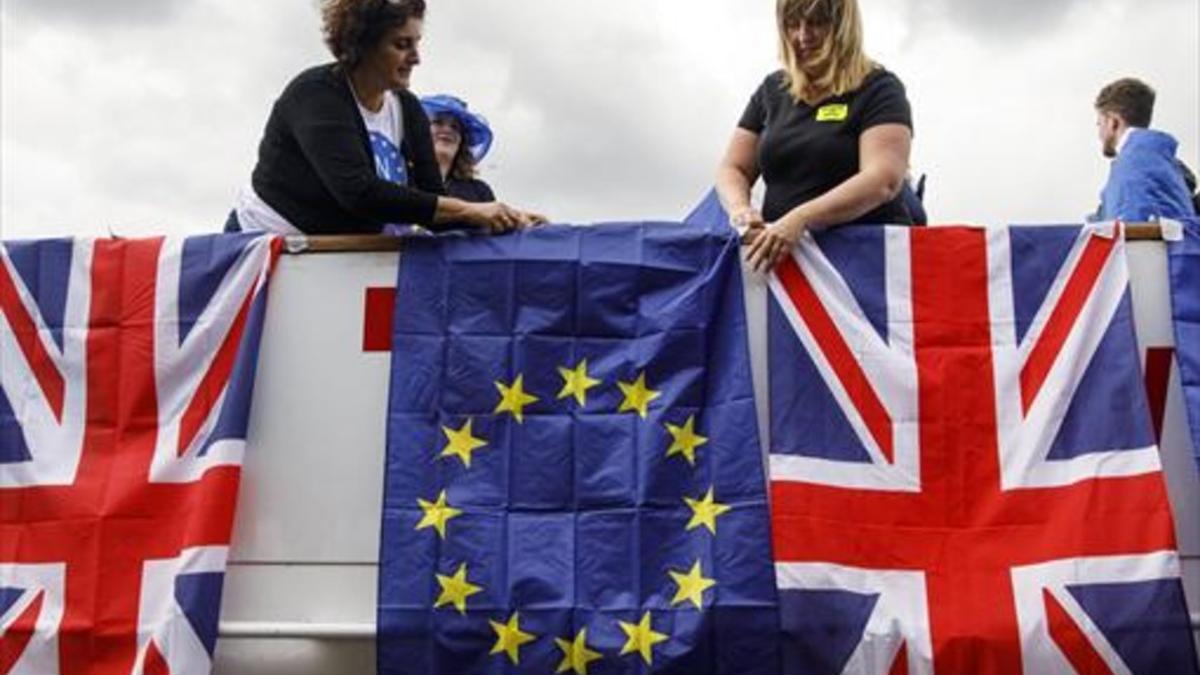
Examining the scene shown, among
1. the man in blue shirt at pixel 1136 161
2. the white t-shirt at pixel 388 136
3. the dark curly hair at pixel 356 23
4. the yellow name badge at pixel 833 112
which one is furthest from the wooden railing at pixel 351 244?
the man in blue shirt at pixel 1136 161

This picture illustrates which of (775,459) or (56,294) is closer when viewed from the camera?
(775,459)

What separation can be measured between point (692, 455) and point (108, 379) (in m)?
1.52

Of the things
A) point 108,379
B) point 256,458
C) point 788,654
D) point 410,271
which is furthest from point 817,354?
point 108,379

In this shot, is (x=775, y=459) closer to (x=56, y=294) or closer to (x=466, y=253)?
Answer: (x=466, y=253)

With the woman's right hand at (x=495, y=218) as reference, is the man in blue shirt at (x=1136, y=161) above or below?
above

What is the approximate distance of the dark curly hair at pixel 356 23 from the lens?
13.7 feet

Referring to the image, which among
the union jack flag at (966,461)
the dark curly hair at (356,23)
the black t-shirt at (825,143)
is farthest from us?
the dark curly hair at (356,23)

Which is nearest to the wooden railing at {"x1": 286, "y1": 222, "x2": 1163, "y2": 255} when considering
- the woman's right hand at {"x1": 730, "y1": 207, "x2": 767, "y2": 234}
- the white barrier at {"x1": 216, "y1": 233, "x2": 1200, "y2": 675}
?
the white barrier at {"x1": 216, "y1": 233, "x2": 1200, "y2": 675}

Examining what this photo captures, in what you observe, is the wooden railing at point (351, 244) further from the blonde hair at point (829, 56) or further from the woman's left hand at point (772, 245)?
the blonde hair at point (829, 56)

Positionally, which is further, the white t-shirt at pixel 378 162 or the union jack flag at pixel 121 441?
the white t-shirt at pixel 378 162

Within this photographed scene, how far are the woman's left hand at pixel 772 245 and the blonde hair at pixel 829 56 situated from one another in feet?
1.66

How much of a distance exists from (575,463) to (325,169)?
101cm

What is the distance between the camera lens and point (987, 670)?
3434 millimetres

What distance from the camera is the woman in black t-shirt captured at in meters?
3.81
